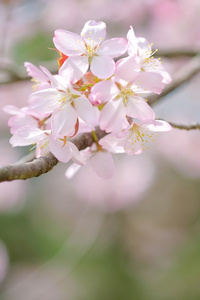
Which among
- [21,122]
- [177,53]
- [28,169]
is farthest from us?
[177,53]

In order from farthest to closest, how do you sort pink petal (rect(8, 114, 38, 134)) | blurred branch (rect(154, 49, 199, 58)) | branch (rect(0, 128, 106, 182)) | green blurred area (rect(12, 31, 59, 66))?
green blurred area (rect(12, 31, 59, 66)) < blurred branch (rect(154, 49, 199, 58)) < pink petal (rect(8, 114, 38, 134)) < branch (rect(0, 128, 106, 182))

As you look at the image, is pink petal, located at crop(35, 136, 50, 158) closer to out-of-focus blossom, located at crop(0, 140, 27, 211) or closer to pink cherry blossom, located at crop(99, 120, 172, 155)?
pink cherry blossom, located at crop(99, 120, 172, 155)

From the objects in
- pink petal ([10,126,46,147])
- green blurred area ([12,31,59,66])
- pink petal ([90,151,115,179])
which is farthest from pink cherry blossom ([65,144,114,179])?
green blurred area ([12,31,59,66])

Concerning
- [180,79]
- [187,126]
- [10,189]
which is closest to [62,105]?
[187,126]

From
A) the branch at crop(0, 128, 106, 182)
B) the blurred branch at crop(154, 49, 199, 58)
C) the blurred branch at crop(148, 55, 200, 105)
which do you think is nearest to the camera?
the branch at crop(0, 128, 106, 182)

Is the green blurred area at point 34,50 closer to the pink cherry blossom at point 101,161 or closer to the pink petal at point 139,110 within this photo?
the pink cherry blossom at point 101,161

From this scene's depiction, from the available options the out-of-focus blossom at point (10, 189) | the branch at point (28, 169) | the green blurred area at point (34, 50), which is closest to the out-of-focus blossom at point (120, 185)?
the out-of-focus blossom at point (10, 189)

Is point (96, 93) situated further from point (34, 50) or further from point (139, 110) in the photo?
point (34, 50)

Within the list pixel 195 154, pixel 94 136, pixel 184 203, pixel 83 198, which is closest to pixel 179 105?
pixel 195 154
